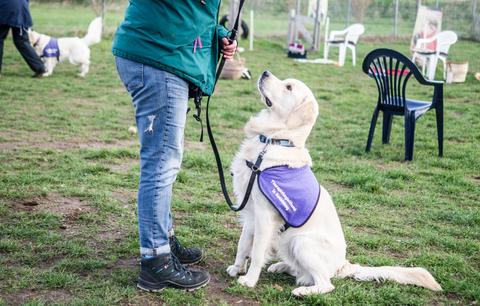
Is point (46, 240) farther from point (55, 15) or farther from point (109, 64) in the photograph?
point (55, 15)

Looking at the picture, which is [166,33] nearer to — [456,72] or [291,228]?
[291,228]

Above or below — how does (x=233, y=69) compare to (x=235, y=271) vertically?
above

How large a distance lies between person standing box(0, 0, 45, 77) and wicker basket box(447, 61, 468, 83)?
8848mm

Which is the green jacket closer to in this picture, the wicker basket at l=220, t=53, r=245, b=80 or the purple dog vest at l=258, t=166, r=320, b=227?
the purple dog vest at l=258, t=166, r=320, b=227

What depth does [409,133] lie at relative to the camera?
22.4 ft

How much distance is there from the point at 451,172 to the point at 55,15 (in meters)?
20.6

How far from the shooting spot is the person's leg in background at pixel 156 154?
3088 mm

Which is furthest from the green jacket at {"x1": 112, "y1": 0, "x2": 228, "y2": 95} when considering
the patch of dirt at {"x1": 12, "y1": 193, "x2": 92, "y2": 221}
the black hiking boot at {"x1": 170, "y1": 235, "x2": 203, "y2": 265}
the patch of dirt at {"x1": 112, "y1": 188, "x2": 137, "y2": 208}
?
the patch of dirt at {"x1": 112, "y1": 188, "x2": 137, "y2": 208}

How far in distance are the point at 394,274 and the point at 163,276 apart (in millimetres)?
1449

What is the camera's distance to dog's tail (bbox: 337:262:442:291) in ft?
11.5

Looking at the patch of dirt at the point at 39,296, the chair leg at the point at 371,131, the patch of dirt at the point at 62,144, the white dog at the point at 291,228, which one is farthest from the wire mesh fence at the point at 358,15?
the patch of dirt at the point at 39,296

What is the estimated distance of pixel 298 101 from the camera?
12.0ft

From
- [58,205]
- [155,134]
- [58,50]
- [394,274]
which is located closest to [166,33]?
[155,134]

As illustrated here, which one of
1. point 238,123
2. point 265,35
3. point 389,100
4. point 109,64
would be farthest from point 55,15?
point 389,100
